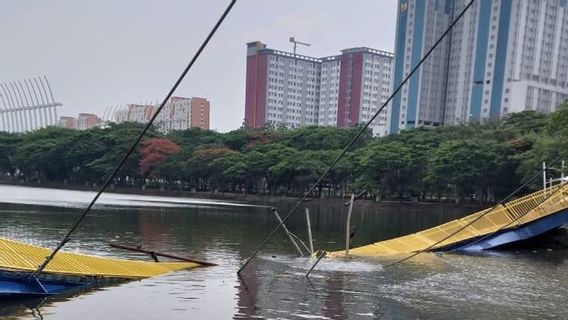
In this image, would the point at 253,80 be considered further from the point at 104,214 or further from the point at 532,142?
the point at 104,214

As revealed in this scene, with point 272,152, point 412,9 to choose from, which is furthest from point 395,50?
point 272,152

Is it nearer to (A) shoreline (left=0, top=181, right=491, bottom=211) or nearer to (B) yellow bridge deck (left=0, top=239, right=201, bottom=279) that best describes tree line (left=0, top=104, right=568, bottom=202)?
(A) shoreline (left=0, top=181, right=491, bottom=211)

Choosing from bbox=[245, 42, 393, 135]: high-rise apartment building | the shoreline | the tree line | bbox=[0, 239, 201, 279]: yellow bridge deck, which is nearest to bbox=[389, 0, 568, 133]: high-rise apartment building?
bbox=[245, 42, 393, 135]: high-rise apartment building

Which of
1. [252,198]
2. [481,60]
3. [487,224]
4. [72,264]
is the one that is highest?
[481,60]

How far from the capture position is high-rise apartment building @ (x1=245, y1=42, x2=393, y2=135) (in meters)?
149

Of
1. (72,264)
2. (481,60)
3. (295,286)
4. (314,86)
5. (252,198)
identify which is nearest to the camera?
Answer: (72,264)

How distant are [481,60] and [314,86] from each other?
56260 millimetres

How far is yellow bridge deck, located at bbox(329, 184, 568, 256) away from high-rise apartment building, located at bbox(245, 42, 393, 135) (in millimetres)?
115212

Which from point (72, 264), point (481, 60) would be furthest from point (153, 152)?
point (72, 264)

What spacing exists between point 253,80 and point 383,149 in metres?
92.8

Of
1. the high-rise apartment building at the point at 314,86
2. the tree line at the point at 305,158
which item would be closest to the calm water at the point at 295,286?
the tree line at the point at 305,158

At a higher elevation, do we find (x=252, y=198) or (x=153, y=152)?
(x=153, y=152)

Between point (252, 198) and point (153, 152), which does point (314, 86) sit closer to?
point (153, 152)

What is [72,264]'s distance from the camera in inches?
645
